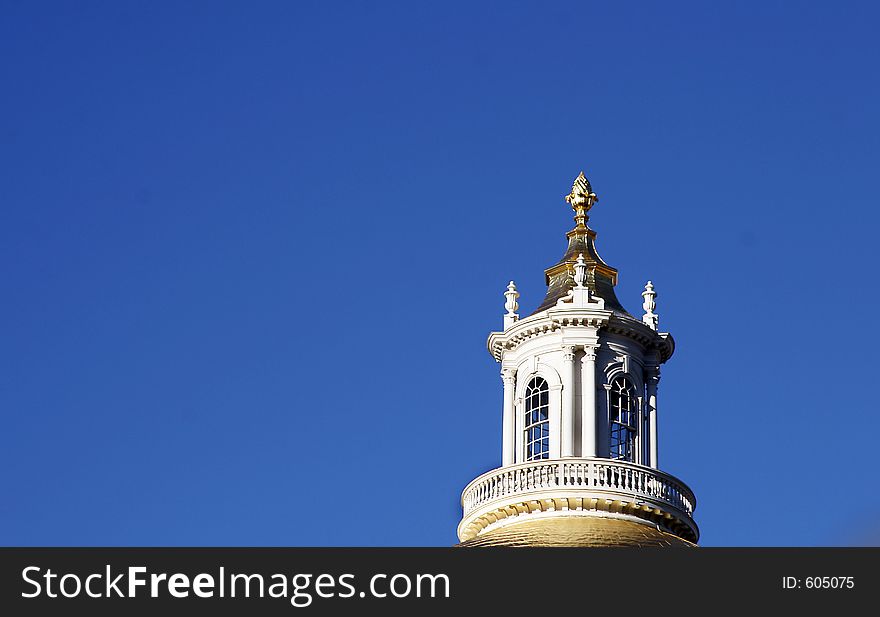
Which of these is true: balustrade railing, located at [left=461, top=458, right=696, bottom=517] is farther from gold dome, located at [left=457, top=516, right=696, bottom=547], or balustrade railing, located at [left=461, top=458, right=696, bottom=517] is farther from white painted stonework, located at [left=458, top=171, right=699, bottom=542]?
gold dome, located at [left=457, top=516, right=696, bottom=547]

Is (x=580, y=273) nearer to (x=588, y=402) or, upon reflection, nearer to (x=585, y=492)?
(x=588, y=402)

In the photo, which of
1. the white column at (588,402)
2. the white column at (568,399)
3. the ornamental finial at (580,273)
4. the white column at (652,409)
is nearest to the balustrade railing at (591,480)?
the white column at (568,399)

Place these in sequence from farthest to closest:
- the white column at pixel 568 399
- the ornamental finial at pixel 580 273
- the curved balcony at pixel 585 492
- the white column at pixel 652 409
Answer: the ornamental finial at pixel 580 273 → the white column at pixel 652 409 → the white column at pixel 568 399 → the curved balcony at pixel 585 492

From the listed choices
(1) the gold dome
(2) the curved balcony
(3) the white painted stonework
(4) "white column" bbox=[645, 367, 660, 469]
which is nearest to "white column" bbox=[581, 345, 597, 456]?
(3) the white painted stonework

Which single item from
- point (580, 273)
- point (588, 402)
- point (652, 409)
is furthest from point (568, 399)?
point (580, 273)

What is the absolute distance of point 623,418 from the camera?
91375 mm

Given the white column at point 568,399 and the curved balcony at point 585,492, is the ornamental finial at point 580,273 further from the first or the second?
the curved balcony at point 585,492

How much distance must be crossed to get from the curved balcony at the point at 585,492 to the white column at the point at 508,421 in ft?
8.17

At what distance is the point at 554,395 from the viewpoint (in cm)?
9050

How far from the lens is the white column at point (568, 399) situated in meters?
88.8

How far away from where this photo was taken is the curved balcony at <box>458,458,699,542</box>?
86125mm
